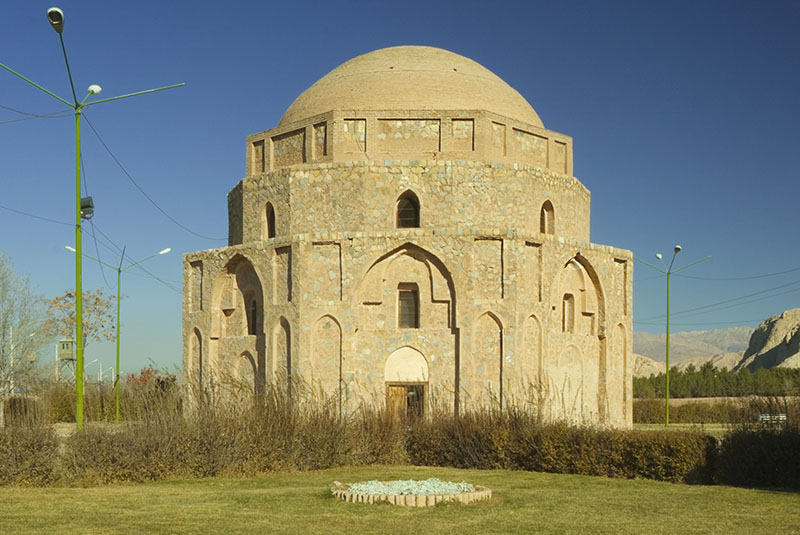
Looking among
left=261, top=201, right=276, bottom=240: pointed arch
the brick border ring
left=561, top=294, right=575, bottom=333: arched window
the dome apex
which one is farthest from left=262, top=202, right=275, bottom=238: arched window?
the brick border ring

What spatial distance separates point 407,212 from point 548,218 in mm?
4460

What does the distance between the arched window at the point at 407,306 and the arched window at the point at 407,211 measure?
1770 mm

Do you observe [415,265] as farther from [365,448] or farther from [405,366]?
[365,448]

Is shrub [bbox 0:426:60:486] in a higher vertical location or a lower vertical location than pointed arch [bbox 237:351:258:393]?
lower

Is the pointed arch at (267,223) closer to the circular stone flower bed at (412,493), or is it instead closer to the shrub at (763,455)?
the circular stone flower bed at (412,493)

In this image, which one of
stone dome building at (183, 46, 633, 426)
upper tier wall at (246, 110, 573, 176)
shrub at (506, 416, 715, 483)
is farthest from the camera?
upper tier wall at (246, 110, 573, 176)

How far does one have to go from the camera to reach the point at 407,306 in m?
24.5

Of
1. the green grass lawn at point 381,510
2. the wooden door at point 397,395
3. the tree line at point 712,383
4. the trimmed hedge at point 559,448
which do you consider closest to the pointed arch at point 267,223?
the wooden door at point 397,395

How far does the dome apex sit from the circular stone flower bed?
13.9 metres

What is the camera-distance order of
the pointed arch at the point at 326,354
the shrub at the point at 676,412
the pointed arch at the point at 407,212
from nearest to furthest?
the pointed arch at the point at 326,354, the pointed arch at the point at 407,212, the shrub at the point at 676,412

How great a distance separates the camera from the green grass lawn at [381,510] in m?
11.6

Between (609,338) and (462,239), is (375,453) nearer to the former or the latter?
(462,239)

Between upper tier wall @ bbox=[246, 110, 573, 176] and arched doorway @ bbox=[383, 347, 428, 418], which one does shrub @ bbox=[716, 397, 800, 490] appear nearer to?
arched doorway @ bbox=[383, 347, 428, 418]

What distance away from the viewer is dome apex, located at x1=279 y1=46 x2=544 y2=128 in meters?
26.2
